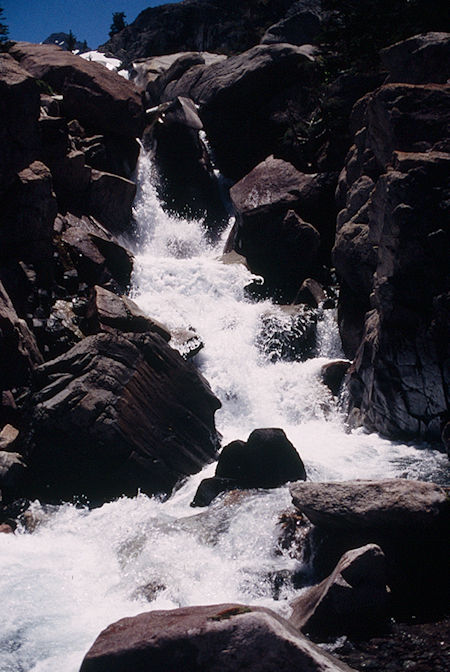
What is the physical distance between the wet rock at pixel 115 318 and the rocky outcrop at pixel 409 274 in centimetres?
617

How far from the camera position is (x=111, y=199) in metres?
23.4

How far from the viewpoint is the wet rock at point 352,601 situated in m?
6.64

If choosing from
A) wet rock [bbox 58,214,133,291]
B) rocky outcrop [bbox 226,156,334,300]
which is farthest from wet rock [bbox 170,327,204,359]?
rocky outcrop [bbox 226,156,334,300]

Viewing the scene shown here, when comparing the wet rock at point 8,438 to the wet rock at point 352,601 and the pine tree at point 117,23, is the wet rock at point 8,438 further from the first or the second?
the pine tree at point 117,23

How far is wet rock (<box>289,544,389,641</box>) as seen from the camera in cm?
664

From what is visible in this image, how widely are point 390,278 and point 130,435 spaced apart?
7689 mm

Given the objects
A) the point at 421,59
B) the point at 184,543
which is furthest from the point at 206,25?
the point at 184,543

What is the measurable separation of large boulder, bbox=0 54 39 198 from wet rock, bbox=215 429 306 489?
10.9 meters

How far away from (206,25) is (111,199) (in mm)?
41543

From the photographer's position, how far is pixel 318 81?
29797 mm

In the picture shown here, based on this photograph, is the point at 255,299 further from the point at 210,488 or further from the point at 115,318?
the point at 210,488

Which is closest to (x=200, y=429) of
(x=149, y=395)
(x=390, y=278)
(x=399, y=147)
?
(x=149, y=395)

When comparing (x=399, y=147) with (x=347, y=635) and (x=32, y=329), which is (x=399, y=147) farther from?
(x=347, y=635)

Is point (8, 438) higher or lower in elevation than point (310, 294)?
lower
